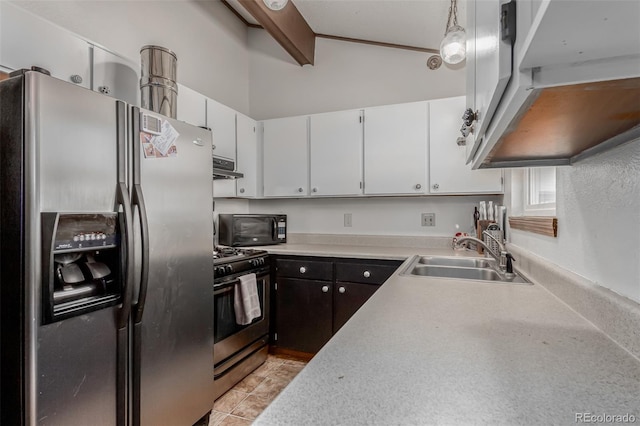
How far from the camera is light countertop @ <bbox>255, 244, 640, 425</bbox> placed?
480mm

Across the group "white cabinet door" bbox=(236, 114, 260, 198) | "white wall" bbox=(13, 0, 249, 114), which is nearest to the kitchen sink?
"white cabinet door" bbox=(236, 114, 260, 198)

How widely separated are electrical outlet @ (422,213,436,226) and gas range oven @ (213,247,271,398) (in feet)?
4.65

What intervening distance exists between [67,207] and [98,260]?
263 mm

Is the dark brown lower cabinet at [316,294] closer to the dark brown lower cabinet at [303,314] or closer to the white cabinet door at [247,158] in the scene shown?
the dark brown lower cabinet at [303,314]

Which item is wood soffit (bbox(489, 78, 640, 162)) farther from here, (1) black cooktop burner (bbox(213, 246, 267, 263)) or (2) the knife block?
(1) black cooktop burner (bbox(213, 246, 267, 263))

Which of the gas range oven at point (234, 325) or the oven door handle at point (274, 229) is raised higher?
the oven door handle at point (274, 229)

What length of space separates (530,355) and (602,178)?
0.54m

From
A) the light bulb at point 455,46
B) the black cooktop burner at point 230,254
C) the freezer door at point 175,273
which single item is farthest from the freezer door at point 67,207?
the light bulb at point 455,46

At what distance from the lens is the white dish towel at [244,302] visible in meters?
2.16

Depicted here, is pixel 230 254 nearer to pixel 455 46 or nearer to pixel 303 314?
pixel 303 314

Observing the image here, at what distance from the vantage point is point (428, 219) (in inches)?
114

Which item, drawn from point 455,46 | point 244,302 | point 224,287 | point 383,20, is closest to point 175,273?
point 224,287

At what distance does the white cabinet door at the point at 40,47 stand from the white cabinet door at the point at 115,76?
0.15ft

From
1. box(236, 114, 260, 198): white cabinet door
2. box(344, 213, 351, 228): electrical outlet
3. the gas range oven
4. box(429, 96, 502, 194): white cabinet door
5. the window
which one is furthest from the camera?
box(344, 213, 351, 228): electrical outlet
